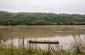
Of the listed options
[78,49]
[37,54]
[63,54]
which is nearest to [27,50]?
[37,54]

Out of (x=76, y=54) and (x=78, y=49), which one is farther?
(x=78, y=49)

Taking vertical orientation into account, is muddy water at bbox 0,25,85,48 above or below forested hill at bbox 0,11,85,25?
above

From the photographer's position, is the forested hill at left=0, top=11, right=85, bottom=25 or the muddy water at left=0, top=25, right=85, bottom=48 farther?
the forested hill at left=0, top=11, right=85, bottom=25

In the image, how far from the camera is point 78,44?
439 inches

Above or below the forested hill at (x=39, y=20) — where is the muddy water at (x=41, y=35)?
above

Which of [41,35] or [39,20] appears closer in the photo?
[41,35]

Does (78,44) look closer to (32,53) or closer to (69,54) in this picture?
(69,54)

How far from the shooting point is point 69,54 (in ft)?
32.1

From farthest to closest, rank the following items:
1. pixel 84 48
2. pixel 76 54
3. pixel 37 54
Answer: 1. pixel 84 48
2. pixel 76 54
3. pixel 37 54

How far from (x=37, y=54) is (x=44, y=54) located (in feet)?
1.15

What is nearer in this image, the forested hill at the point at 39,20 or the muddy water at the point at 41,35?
the muddy water at the point at 41,35

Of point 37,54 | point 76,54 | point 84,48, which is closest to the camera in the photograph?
point 37,54

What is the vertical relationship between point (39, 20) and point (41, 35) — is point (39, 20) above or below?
below

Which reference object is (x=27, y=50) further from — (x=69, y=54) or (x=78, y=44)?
(x=78, y=44)
